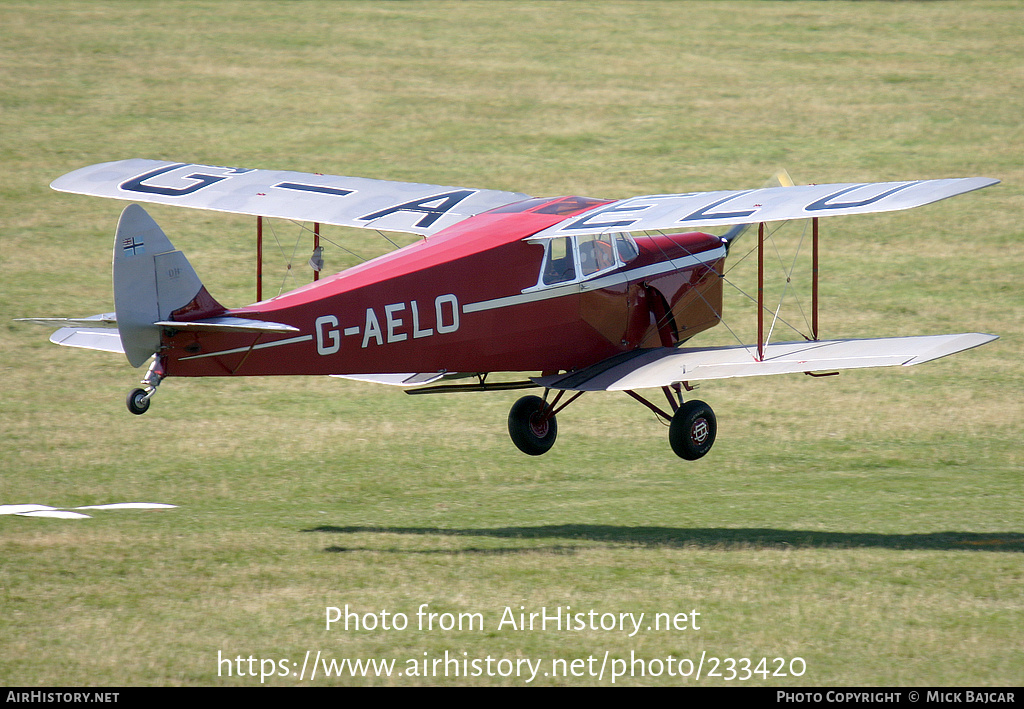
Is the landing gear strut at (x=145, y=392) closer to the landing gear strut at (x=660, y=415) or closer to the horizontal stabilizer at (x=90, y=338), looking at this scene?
the horizontal stabilizer at (x=90, y=338)

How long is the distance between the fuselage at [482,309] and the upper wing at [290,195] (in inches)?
56.2

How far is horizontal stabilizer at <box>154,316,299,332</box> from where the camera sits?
11422 mm

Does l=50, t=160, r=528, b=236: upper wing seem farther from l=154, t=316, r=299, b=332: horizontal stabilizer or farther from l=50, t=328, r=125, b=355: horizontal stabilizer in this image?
l=154, t=316, r=299, b=332: horizontal stabilizer

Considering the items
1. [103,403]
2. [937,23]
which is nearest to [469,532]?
[103,403]

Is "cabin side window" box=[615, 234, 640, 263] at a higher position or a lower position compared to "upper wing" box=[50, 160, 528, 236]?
lower

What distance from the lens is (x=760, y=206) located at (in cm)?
1268

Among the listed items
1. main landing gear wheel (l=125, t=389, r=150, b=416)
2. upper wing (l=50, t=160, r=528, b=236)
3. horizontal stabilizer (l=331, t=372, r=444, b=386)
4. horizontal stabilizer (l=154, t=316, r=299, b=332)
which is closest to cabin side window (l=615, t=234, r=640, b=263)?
upper wing (l=50, t=160, r=528, b=236)

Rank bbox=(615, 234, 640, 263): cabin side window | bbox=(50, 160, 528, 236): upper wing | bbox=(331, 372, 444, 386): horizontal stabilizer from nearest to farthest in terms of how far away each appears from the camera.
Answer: bbox=(331, 372, 444, 386): horizontal stabilizer < bbox=(615, 234, 640, 263): cabin side window < bbox=(50, 160, 528, 236): upper wing

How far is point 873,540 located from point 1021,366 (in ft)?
30.7

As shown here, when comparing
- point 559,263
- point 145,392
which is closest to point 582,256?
point 559,263

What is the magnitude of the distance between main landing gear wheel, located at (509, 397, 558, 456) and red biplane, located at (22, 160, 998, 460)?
0.9 inches

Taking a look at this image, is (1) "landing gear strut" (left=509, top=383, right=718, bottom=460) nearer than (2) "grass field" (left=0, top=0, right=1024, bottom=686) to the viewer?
No

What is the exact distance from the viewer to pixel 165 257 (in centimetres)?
1144
